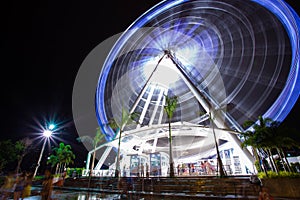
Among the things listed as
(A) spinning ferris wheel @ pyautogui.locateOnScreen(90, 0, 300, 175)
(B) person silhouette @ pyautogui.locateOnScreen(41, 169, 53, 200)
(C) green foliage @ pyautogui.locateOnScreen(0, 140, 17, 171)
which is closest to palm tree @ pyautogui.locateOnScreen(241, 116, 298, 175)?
(A) spinning ferris wheel @ pyautogui.locateOnScreen(90, 0, 300, 175)

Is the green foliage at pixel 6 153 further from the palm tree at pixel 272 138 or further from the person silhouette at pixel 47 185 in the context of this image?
the palm tree at pixel 272 138

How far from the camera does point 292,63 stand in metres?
16.0

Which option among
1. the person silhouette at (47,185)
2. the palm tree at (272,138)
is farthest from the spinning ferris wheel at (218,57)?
the person silhouette at (47,185)

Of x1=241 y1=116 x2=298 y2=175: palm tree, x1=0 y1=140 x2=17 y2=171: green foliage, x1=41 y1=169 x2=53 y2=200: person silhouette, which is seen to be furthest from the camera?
x1=0 y1=140 x2=17 y2=171: green foliage

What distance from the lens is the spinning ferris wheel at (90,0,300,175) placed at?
53.3 ft

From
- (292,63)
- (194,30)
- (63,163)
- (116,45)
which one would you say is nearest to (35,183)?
(63,163)

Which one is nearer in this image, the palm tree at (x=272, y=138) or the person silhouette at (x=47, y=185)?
the person silhouette at (x=47, y=185)

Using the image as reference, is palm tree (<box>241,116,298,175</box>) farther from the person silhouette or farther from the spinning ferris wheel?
the person silhouette

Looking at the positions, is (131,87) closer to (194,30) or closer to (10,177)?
(194,30)

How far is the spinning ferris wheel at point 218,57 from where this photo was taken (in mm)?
16234

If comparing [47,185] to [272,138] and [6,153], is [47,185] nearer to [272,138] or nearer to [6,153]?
[272,138]

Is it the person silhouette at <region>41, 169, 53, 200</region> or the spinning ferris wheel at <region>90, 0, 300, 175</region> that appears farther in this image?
the spinning ferris wheel at <region>90, 0, 300, 175</region>

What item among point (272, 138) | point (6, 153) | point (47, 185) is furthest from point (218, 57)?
point (6, 153)

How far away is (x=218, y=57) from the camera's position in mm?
19562
